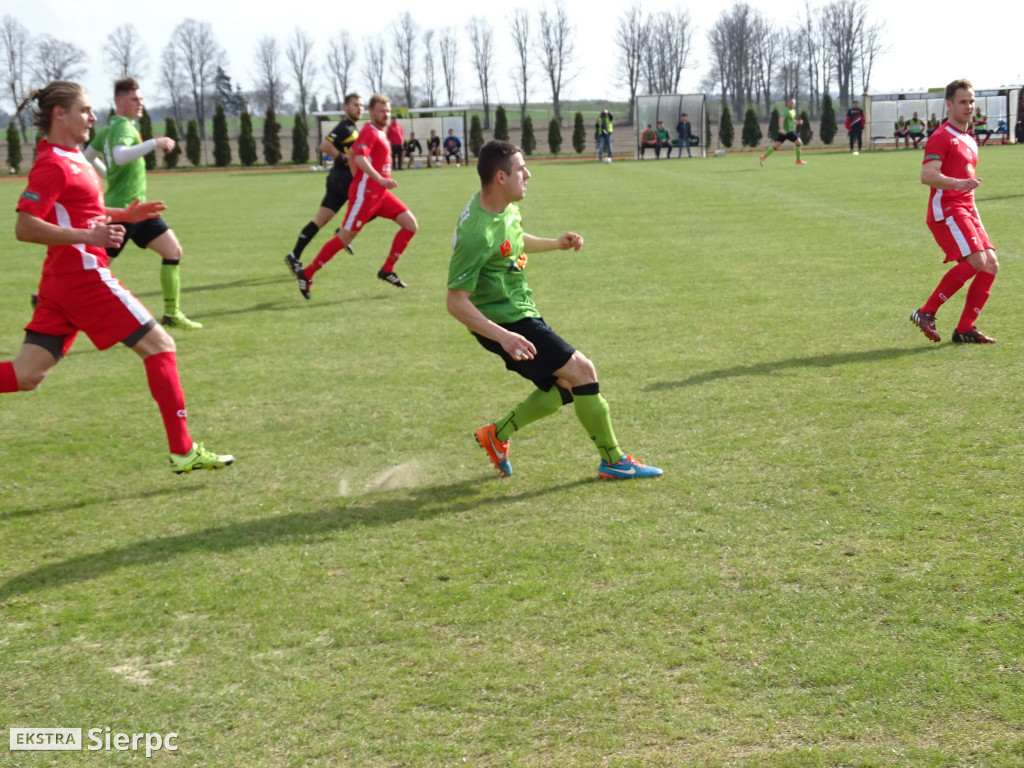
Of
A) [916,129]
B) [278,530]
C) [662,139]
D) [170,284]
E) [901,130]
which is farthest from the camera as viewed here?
[662,139]

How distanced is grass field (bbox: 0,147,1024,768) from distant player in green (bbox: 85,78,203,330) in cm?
90

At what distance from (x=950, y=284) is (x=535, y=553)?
515cm

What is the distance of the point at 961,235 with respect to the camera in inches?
299

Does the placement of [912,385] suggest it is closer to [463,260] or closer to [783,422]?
[783,422]

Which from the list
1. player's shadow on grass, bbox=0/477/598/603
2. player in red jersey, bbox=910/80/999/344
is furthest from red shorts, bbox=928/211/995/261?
player's shadow on grass, bbox=0/477/598/603

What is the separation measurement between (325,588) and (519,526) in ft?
3.25

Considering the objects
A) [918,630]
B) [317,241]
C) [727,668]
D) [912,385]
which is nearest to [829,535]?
[918,630]

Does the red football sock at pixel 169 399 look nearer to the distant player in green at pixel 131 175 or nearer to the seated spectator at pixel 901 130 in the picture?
the distant player in green at pixel 131 175

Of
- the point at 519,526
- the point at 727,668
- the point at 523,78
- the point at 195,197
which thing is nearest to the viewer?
the point at 727,668

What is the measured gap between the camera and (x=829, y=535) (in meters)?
4.16

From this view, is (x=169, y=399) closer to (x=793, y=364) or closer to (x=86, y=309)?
(x=86, y=309)

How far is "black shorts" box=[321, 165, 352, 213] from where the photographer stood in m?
11.7

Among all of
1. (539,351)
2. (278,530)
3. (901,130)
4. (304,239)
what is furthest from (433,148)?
(278,530)

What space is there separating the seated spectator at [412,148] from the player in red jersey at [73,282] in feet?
134
